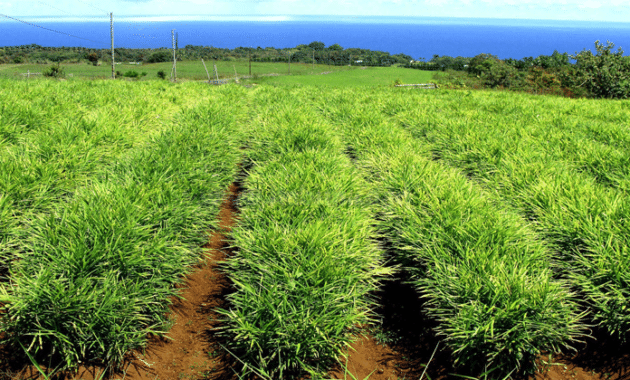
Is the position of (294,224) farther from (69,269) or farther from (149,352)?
(69,269)

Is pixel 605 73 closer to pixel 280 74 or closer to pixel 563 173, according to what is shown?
pixel 280 74

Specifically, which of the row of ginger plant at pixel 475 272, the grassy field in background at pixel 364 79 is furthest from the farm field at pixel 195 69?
the row of ginger plant at pixel 475 272

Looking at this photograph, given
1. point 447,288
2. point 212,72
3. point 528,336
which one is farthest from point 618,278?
point 212,72

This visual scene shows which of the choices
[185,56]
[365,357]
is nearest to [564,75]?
[365,357]

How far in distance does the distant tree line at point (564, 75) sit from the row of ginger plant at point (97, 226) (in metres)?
28.1

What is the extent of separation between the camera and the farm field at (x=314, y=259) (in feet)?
6.97

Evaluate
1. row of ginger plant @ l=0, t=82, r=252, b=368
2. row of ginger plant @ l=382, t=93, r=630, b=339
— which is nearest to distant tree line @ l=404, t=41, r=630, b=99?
row of ginger plant @ l=382, t=93, r=630, b=339

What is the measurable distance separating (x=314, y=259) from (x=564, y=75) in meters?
33.1

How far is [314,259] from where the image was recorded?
259 cm

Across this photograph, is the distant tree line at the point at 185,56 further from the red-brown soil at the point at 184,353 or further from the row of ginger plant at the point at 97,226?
the red-brown soil at the point at 184,353

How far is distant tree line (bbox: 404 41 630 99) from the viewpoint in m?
25.3

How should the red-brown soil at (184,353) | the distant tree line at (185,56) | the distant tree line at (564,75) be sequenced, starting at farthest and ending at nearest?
the distant tree line at (185,56)
the distant tree line at (564,75)
the red-brown soil at (184,353)

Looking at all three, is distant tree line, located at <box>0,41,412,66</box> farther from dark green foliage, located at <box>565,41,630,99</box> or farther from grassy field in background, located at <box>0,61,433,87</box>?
dark green foliage, located at <box>565,41,630,99</box>

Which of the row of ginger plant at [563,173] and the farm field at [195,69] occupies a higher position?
the farm field at [195,69]
